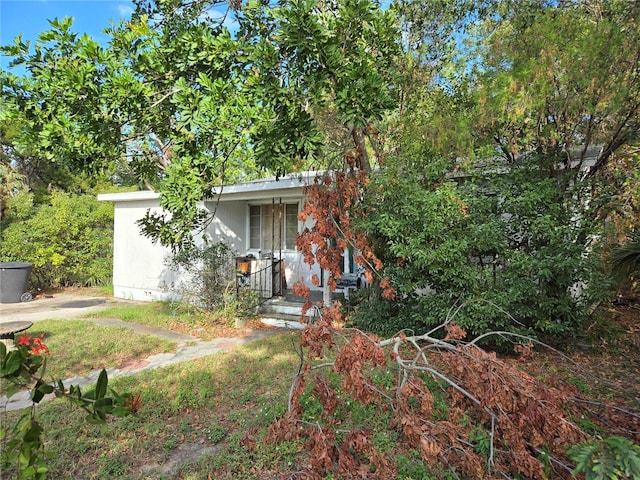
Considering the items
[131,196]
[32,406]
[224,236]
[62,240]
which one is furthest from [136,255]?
[32,406]

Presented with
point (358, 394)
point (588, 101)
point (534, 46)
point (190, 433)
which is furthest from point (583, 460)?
point (534, 46)

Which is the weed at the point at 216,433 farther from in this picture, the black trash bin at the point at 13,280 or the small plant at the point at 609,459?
the black trash bin at the point at 13,280

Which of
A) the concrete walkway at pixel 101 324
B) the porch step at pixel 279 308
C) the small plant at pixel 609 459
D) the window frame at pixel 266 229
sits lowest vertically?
the concrete walkway at pixel 101 324

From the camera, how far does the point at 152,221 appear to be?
5.32 meters

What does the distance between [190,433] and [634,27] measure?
7045mm

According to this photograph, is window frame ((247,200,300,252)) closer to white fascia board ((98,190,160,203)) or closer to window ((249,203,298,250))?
window ((249,203,298,250))

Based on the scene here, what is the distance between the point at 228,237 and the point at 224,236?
13 cm

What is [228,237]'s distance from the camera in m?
10.6

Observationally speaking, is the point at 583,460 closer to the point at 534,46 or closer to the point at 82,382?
the point at 534,46

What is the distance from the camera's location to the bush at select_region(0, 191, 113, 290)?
1184cm

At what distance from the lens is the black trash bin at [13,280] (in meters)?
10.7

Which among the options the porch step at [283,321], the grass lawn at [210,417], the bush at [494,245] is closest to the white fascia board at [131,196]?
the porch step at [283,321]

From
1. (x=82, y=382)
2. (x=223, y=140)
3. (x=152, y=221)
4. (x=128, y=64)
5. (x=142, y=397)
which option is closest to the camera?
(x=223, y=140)

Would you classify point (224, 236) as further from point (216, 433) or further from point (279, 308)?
point (216, 433)
